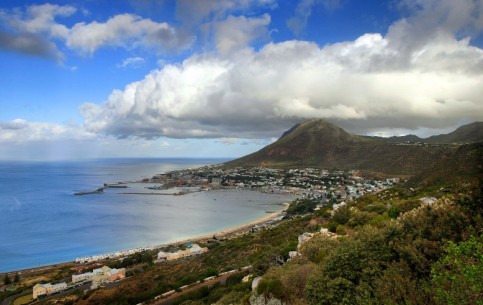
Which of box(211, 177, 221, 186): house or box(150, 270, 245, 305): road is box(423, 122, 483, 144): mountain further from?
box(150, 270, 245, 305): road

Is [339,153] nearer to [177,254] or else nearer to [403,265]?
[177,254]

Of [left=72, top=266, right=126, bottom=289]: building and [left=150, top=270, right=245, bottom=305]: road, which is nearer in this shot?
[left=150, top=270, right=245, bottom=305]: road

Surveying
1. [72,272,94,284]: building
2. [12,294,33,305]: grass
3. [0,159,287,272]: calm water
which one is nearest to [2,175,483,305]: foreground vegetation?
[12,294,33,305]: grass

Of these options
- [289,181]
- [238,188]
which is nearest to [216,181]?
[238,188]

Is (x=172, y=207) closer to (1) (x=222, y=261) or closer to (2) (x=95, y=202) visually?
(2) (x=95, y=202)

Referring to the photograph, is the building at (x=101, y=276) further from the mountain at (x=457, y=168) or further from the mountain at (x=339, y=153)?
the mountain at (x=339, y=153)

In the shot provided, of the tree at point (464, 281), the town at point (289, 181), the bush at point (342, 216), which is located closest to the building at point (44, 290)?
the bush at point (342, 216)

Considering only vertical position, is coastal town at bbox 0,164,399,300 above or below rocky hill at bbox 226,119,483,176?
below
